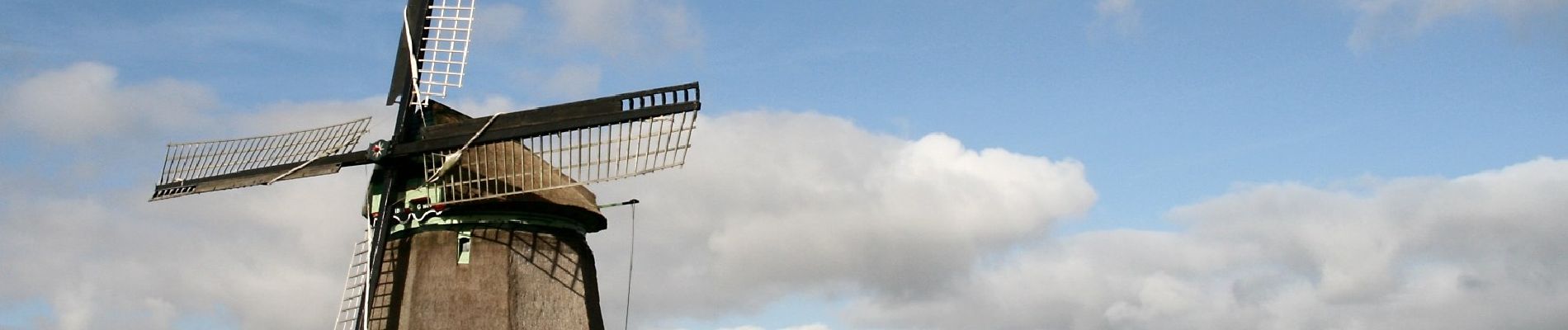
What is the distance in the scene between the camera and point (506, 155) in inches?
883

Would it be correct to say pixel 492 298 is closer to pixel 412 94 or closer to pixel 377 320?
pixel 377 320

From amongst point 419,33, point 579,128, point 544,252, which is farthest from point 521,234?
point 419,33

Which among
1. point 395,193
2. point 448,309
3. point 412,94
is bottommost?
point 448,309

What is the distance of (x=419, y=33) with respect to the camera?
2378 centimetres

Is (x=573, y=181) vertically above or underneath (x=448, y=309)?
above

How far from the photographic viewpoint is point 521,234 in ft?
72.1

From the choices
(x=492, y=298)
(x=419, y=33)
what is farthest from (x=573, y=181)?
(x=419, y=33)

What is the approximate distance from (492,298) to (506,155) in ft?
6.89

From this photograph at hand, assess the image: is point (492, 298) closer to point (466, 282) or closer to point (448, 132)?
point (466, 282)

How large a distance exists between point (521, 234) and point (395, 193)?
1854mm

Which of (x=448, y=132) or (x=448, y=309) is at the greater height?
(x=448, y=132)

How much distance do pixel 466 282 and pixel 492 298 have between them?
0.42 meters

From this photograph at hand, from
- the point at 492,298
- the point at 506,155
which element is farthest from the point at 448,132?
the point at 492,298

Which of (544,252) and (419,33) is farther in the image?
(419,33)
